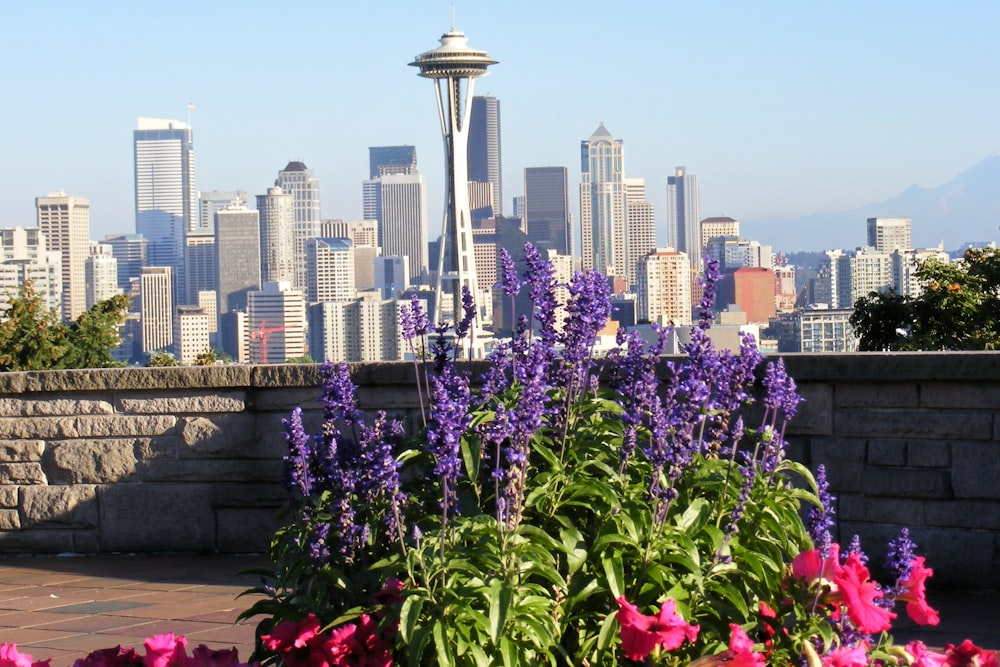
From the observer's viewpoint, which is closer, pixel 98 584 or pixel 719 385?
pixel 719 385

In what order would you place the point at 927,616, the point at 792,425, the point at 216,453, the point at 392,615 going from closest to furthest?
the point at 392,615, the point at 927,616, the point at 792,425, the point at 216,453

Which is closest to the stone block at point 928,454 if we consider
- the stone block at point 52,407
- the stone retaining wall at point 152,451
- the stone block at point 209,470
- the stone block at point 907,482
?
the stone block at point 907,482

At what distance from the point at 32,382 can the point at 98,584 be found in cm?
117

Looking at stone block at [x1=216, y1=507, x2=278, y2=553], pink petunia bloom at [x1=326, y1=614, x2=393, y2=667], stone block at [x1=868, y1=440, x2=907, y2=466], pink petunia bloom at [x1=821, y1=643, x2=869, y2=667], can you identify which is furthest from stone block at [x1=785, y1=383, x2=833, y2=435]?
pink petunia bloom at [x1=326, y1=614, x2=393, y2=667]

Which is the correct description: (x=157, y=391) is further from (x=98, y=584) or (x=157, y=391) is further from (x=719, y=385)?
(x=719, y=385)

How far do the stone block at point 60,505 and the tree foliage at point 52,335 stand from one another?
11.4 m

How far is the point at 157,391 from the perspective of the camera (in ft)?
20.0

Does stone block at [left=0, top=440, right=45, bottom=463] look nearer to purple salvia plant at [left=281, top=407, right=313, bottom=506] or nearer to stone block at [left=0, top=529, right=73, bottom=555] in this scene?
stone block at [left=0, top=529, right=73, bottom=555]

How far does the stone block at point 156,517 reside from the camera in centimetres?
613

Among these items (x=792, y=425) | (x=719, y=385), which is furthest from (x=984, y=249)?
(x=719, y=385)

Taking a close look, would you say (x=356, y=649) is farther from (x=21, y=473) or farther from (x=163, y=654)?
(x=21, y=473)

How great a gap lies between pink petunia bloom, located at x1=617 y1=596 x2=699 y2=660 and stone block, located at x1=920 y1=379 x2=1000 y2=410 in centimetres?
249

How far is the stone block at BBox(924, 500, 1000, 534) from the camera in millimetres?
4777

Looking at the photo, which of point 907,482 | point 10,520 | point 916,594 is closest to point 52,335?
point 10,520
